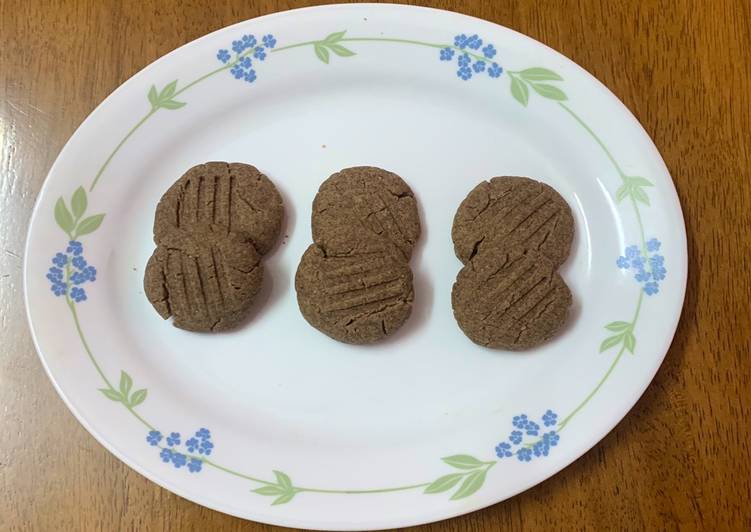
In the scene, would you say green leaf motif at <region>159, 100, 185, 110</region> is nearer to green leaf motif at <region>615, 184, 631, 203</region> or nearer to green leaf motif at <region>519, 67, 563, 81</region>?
green leaf motif at <region>519, 67, 563, 81</region>

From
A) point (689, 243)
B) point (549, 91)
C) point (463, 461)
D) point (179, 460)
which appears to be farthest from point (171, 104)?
point (689, 243)

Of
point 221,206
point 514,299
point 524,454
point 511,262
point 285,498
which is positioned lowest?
point 285,498

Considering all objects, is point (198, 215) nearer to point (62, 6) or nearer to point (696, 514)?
point (62, 6)

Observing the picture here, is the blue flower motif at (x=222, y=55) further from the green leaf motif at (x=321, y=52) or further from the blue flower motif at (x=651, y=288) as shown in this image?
the blue flower motif at (x=651, y=288)

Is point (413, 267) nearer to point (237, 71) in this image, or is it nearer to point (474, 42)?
point (474, 42)

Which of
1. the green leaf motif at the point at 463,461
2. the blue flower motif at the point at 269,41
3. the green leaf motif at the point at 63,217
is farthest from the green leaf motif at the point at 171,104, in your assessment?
the green leaf motif at the point at 463,461

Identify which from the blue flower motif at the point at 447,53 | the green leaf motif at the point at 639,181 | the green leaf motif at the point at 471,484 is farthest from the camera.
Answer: the blue flower motif at the point at 447,53
